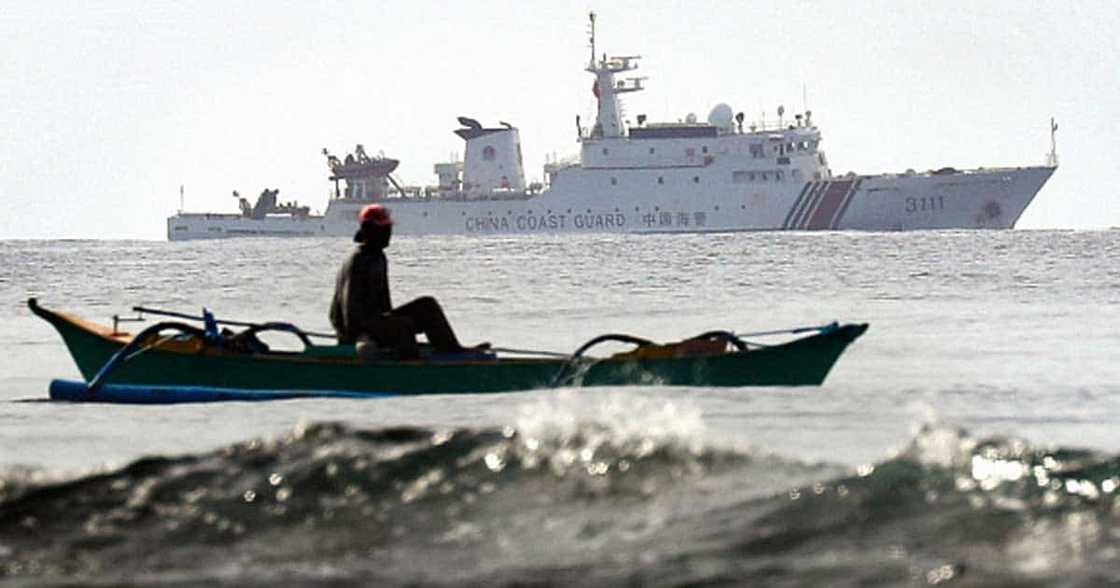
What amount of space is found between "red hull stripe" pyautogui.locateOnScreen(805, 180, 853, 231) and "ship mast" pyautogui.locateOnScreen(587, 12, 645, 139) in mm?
11354

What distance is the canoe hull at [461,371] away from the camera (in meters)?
13.4

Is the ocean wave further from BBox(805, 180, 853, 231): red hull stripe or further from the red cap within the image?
BBox(805, 180, 853, 231): red hull stripe

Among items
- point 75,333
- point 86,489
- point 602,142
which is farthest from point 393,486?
point 602,142

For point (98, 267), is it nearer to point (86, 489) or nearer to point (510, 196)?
point (510, 196)

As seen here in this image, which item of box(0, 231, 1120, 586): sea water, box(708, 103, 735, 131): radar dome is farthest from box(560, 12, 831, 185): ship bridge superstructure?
box(0, 231, 1120, 586): sea water

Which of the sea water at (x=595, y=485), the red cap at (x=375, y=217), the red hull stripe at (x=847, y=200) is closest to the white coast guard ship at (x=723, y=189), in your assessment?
the red hull stripe at (x=847, y=200)

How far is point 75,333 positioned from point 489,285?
2445 centimetres

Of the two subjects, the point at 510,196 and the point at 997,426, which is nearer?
the point at 997,426

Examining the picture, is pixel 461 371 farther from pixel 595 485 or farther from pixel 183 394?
pixel 595 485

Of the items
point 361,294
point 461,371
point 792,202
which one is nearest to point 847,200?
point 792,202

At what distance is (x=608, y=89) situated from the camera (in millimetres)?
99250

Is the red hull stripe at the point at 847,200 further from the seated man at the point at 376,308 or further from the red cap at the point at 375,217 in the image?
the red cap at the point at 375,217

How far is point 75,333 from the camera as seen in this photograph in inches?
581

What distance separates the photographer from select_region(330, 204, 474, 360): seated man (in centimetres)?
1240
